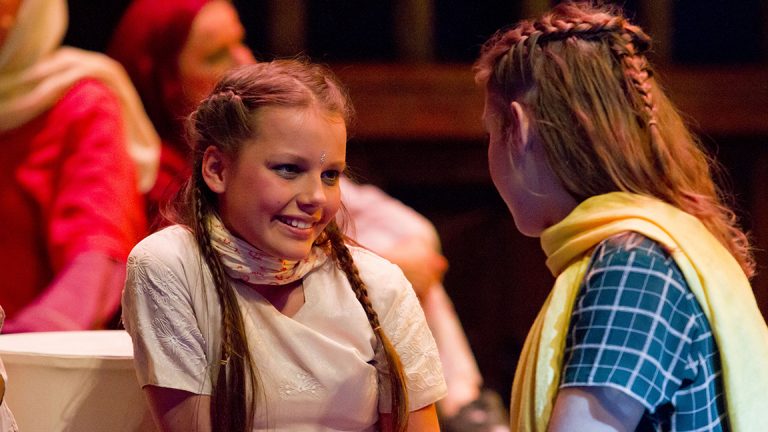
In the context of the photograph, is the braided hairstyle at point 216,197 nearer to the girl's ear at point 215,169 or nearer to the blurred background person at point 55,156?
the girl's ear at point 215,169

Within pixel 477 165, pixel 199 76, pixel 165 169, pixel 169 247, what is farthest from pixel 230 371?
pixel 477 165

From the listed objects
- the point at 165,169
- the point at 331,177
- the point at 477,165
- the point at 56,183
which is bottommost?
the point at 477,165

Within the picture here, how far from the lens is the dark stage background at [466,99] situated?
147 inches

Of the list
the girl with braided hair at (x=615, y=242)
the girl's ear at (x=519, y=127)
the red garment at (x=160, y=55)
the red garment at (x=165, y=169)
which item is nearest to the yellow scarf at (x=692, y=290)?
the girl with braided hair at (x=615, y=242)

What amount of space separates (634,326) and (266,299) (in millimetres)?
487

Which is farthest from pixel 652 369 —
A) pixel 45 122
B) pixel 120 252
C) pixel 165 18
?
pixel 165 18

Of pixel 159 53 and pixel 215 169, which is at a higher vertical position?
pixel 215 169

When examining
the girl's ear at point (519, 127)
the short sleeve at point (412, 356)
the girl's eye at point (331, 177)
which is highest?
the girl's ear at point (519, 127)

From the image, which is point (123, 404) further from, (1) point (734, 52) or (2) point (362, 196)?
(1) point (734, 52)

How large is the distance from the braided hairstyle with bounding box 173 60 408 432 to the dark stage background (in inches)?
83.8

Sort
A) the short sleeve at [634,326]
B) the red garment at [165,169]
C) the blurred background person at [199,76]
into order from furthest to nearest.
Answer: the blurred background person at [199,76] < the red garment at [165,169] < the short sleeve at [634,326]

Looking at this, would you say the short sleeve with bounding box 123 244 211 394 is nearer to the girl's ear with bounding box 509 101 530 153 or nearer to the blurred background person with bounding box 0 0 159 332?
the girl's ear with bounding box 509 101 530 153

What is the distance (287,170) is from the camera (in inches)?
56.7

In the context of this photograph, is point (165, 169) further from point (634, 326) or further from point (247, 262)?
point (634, 326)
